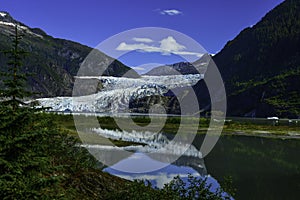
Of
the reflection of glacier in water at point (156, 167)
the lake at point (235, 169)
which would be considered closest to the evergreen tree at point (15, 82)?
the lake at point (235, 169)

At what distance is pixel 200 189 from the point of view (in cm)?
1337

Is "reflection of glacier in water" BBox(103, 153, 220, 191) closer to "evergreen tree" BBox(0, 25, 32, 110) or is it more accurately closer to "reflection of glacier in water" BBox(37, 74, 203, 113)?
"evergreen tree" BBox(0, 25, 32, 110)

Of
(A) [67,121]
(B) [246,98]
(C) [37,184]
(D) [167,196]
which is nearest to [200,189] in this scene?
(D) [167,196]

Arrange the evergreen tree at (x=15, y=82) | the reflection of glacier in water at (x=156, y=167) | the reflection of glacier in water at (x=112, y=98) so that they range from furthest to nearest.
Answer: the reflection of glacier in water at (x=112, y=98) → the reflection of glacier in water at (x=156, y=167) → the evergreen tree at (x=15, y=82)

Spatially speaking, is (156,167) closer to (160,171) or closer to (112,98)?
(160,171)

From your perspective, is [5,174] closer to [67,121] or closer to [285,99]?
[67,121]

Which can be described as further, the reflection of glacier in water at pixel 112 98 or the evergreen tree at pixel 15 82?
the reflection of glacier in water at pixel 112 98

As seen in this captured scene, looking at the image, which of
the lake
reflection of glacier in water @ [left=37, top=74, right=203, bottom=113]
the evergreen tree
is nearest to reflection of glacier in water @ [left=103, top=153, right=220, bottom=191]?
the lake

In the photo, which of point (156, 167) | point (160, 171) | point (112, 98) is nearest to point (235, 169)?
point (160, 171)

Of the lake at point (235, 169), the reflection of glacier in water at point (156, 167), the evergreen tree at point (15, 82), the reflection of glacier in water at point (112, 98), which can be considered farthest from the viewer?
the reflection of glacier in water at point (112, 98)

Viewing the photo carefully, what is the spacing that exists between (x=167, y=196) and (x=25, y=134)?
730 cm

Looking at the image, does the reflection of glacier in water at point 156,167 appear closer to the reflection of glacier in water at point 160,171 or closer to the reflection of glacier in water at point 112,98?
the reflection of glacier in water at point 160,171

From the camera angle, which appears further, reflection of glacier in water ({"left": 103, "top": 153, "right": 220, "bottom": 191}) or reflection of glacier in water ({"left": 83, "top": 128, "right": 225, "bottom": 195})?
reflection of glacier in water ({"left": 83, "top": 128, "right": 225, "bottom": 195})

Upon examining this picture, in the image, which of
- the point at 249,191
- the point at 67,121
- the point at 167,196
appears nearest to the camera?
the point at 167,196
